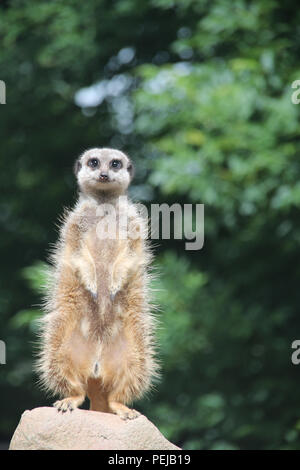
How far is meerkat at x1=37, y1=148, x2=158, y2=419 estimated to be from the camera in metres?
3.91

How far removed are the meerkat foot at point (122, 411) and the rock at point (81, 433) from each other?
0.04 metres

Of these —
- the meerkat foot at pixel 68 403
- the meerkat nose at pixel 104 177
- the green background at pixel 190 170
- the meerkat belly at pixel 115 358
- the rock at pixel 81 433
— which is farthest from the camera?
the green background at pixel 190 170

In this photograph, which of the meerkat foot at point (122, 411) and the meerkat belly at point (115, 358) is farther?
the meerkat belly at point (115, 358)

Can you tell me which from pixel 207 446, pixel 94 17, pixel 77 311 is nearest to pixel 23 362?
pixel 207 446

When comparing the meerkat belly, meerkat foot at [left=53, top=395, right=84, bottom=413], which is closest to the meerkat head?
the meerkat belly

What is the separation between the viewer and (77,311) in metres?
3.95

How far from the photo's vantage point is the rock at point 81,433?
3.57 metres

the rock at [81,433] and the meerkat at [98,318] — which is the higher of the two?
the meerkat at [98,318]

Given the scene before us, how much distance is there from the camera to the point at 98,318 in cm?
393

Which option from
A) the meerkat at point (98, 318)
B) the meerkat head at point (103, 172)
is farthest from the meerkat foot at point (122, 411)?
the meerkat head at point (103, 172)

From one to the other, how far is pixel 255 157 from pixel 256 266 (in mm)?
1331

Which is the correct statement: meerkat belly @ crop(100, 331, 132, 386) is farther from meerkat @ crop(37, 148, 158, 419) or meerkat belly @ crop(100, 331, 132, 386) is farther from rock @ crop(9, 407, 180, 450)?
rock @ crop(9, 407, 180, 450)

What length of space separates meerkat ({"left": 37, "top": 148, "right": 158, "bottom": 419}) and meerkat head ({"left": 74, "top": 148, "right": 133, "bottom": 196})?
0.07 meters

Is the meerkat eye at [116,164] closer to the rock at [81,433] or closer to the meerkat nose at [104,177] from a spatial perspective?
the meerkat nose at [104,177]
